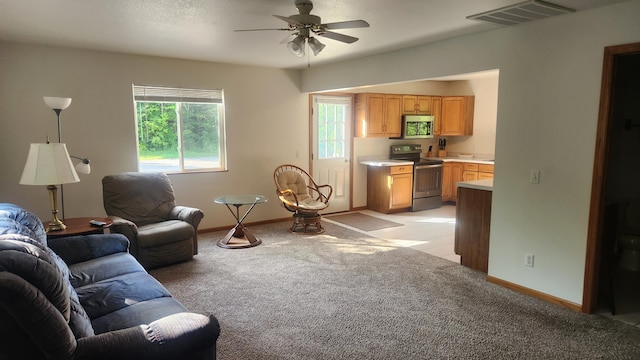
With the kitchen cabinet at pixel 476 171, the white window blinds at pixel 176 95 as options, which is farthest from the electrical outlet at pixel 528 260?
the white window blinds at pixel 176 95

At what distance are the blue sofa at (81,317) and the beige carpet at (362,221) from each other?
3865 mm

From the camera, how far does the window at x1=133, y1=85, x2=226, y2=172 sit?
17.1ft

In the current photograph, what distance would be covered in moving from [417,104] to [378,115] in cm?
96

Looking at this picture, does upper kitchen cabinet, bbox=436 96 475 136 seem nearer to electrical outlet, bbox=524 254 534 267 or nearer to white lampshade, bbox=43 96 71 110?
electrical outlet, bbox=524 254 534 267

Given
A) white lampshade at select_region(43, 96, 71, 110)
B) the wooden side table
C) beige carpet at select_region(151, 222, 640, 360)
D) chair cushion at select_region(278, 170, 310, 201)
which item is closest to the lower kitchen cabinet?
chair cushion at select_region(278, 170, 310, 201)

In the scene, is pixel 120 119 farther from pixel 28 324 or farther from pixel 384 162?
pixel 384 162

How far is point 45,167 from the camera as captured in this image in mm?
3217

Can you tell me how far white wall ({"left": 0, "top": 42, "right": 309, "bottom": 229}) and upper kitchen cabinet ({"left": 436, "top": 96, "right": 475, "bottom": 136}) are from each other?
2974 mm

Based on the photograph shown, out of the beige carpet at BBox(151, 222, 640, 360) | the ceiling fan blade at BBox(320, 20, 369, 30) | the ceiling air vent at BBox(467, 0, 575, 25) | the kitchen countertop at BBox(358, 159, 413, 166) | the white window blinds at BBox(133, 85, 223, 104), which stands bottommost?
the beige carpet at BBox(151, 222, 640, 360)

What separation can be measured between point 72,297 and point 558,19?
3855mm

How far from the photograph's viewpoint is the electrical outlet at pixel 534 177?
3396 mm

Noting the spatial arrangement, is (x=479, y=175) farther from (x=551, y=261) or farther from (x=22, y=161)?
(x=22, y=161)

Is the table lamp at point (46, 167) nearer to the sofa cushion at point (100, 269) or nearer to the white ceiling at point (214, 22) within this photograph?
the sofa cushion at point (100, 269)

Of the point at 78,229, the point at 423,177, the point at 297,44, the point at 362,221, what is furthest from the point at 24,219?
the point at 423,177
